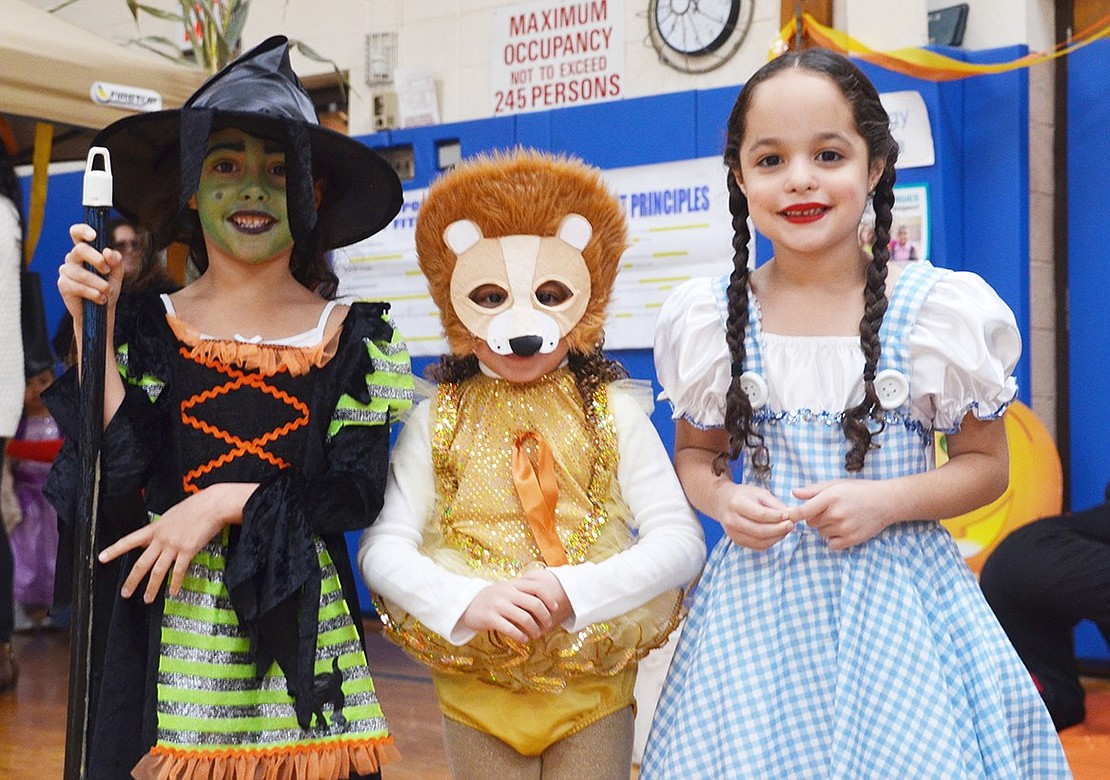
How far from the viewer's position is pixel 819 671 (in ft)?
5.49

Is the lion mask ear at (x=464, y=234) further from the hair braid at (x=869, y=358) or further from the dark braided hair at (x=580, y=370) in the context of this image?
the hair braid at (x=869, y=358)

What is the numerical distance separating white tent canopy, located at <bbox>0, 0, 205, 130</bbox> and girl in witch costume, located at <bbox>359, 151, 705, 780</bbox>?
6.47 ft

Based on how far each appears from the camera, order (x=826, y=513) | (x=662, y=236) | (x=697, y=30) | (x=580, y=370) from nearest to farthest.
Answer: (x=826, y=513)
(x=580, y=370)
(x=662, y=236)
(x=697, y=30)

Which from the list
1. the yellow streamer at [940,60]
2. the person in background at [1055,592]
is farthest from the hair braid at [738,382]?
the yellow streamer at [940,60]

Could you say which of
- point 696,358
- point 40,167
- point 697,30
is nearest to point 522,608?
point 696,358

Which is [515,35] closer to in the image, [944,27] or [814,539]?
[944,27]

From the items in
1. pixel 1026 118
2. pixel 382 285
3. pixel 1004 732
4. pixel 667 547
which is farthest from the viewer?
pixel 382 285

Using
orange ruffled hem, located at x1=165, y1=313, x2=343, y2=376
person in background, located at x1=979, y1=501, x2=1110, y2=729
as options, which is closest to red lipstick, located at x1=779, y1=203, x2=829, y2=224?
orange ruffled hem, located at x1=165, y1=313, x2=343, y2=376

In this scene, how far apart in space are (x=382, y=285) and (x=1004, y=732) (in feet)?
13.4

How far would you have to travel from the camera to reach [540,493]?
1989mm

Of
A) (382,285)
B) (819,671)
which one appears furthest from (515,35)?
(819,671)

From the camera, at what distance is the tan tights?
1.96 m

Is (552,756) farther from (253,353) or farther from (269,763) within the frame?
(253,353)

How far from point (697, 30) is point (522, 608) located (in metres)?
3.90
